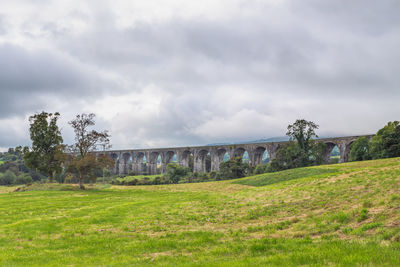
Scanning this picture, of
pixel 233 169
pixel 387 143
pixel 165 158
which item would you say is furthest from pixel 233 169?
pixel 165 158

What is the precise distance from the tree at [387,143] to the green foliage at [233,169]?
26.8 metres

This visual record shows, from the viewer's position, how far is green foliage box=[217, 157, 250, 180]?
64875 millimetres

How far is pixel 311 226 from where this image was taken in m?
10.2

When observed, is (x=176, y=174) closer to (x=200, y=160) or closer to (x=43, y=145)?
(x=200, y=160)

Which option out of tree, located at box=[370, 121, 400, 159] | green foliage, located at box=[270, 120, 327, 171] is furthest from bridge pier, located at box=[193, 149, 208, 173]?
tree, located at box=[370, 121, 400, 159]

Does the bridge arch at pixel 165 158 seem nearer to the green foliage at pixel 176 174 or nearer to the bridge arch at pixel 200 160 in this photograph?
the bridge arch at pixel 200 160

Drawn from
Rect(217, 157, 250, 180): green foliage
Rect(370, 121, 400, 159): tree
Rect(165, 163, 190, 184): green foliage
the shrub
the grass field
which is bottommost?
Rect(165, 163, 190, 184): green foliage

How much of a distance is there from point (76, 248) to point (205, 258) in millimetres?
4834

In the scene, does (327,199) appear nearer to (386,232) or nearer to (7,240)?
(386,232)

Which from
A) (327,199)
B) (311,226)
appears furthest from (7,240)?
(327,199)

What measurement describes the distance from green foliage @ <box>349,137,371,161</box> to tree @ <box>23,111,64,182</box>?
5949 centimetres

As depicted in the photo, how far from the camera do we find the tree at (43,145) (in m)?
47.2

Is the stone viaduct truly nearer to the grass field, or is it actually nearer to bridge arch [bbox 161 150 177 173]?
bridge arch [bbox 161 150 177 173]

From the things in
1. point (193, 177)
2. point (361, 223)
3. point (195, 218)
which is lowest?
point (193, 177)
